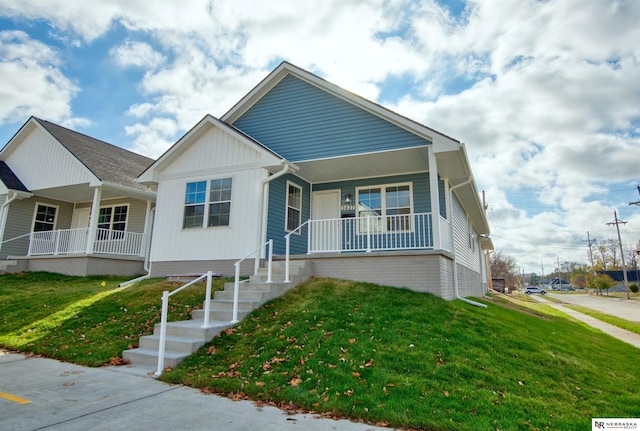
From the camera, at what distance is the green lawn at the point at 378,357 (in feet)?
13.0

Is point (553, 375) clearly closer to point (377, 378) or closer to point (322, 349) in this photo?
point (377, 378)

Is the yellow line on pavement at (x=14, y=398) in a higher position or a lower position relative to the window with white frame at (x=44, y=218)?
lower

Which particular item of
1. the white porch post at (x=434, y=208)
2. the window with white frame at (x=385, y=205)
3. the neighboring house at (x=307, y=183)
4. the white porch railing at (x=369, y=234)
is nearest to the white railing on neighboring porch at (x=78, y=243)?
the neighboring house at (x=307, y=183)

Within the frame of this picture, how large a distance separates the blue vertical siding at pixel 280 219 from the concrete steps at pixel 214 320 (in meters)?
1.26

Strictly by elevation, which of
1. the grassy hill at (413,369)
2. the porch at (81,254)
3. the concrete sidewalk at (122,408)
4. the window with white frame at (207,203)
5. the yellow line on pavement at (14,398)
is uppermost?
the window with white frame at (207,203)

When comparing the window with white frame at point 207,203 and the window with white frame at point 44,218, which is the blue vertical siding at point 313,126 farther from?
the window with white frame at point 44,218

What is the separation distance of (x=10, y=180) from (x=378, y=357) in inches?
727

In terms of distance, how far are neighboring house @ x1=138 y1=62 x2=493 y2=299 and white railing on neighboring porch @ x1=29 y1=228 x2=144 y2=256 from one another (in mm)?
4263

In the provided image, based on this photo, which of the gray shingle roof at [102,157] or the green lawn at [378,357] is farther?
the gray shingle roof at [102,157]

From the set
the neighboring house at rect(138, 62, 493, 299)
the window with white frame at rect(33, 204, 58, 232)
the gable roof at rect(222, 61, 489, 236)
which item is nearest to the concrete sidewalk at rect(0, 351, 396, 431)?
the neighboring house at rect(138, 62, 493, 299)

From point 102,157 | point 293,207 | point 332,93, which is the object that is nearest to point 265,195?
point 293,207

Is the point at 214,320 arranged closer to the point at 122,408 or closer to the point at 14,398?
the point at 122,408

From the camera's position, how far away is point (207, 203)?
11.2 meters

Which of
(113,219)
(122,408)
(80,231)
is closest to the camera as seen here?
(122,408)
